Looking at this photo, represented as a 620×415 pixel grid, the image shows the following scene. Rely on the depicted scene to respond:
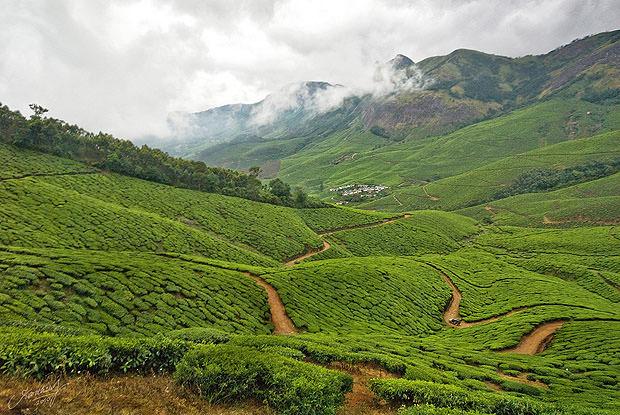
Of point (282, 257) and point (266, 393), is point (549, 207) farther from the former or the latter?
point (266, 393)

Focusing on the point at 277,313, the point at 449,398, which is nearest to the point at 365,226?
the point at 277,313

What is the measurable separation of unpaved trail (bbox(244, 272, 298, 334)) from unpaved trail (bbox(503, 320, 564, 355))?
26.7 metres

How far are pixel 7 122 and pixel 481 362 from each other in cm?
11225

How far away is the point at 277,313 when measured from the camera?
4134 centimetres

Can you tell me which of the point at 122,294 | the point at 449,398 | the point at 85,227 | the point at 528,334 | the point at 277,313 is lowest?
the point at 528,334

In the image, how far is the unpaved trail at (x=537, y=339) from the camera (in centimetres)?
4266

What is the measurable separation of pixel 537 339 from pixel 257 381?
142ft

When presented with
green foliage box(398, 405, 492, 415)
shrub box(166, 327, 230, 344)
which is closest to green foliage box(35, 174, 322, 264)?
shrub box(166, 327, 230, 344)

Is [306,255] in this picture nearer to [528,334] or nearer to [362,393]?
[528,334]

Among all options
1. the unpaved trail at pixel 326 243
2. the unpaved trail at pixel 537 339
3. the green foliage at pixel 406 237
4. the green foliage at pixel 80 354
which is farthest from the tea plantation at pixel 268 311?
the green foliage at pixel 406 237

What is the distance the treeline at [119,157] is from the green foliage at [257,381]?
8992cm

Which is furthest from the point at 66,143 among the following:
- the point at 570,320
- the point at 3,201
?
the point at 570,320
